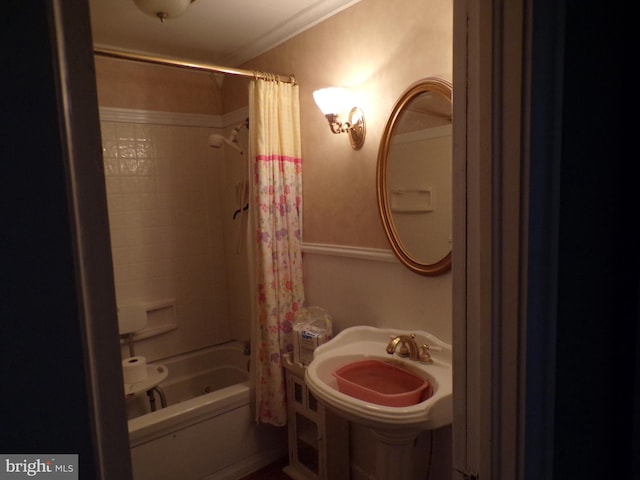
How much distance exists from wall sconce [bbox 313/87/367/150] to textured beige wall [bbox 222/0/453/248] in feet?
0.12

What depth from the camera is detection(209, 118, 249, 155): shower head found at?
249cm

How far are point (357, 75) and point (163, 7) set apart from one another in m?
0.90

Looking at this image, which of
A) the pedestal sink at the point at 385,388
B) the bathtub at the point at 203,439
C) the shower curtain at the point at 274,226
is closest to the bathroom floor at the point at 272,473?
the bathtub at the point at 203,439

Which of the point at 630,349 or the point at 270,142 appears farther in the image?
the point at 270,142

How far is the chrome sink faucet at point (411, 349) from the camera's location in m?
1.59

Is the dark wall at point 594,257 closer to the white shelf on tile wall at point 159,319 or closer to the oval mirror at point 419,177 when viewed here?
the oval mirror at point 419,177

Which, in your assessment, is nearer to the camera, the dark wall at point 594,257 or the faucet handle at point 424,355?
the dark wall at point 594,257

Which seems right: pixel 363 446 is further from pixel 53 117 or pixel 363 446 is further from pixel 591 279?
pixel 53 117

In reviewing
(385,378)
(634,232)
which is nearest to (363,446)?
(385,378)

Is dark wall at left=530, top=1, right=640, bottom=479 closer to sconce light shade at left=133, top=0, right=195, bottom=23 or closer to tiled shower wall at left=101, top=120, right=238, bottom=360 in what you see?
sconce light shade at left=133, top=0, right=195, bottom=23

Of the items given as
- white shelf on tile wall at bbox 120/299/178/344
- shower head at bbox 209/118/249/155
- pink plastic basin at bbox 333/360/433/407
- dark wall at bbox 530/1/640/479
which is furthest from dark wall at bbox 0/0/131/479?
white shelf on tile wall at bbox 120/299/178/344

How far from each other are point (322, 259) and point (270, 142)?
26.5 inches

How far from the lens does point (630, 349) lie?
0.80 meters

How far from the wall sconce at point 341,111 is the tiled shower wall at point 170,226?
134 centimetres
